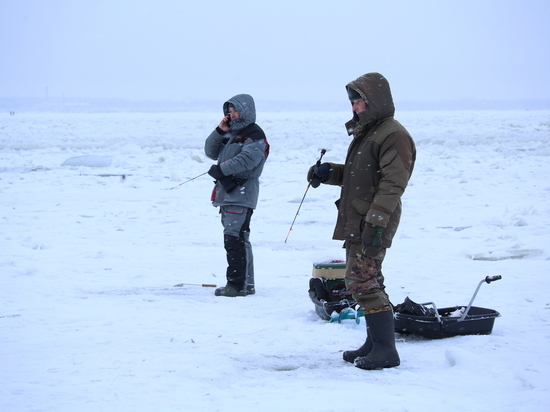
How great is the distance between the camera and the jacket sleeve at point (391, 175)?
10.8ft

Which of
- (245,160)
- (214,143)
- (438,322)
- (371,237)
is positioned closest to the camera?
(371,237)

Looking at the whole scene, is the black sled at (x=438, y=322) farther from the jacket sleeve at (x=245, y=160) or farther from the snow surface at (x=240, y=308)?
the jacket sleeve at (x=245, y=160)

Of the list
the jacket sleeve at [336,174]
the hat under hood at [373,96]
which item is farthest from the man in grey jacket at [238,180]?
the hat under hood at [373,96]

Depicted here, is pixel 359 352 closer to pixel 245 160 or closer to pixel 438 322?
pixel 438 322

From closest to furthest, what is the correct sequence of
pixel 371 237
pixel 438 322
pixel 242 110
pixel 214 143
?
pixel 371 237 → pixel 438 322 → pixel 242 110 → pixel 214 143

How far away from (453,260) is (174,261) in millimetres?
2911

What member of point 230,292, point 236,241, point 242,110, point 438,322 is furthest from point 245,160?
point 438,322

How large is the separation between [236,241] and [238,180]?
50 cm

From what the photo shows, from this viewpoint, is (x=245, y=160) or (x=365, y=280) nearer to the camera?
(x=365, y=280)

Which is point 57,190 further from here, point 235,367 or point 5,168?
point 235,367

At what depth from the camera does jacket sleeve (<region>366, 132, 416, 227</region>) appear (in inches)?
130

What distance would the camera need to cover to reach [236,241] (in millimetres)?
5137

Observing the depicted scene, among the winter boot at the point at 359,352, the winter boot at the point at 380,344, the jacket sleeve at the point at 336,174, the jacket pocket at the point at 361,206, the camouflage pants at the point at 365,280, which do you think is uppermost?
the jacket sleeve at the point at 336,174

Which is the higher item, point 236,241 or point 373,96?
point 373,96
